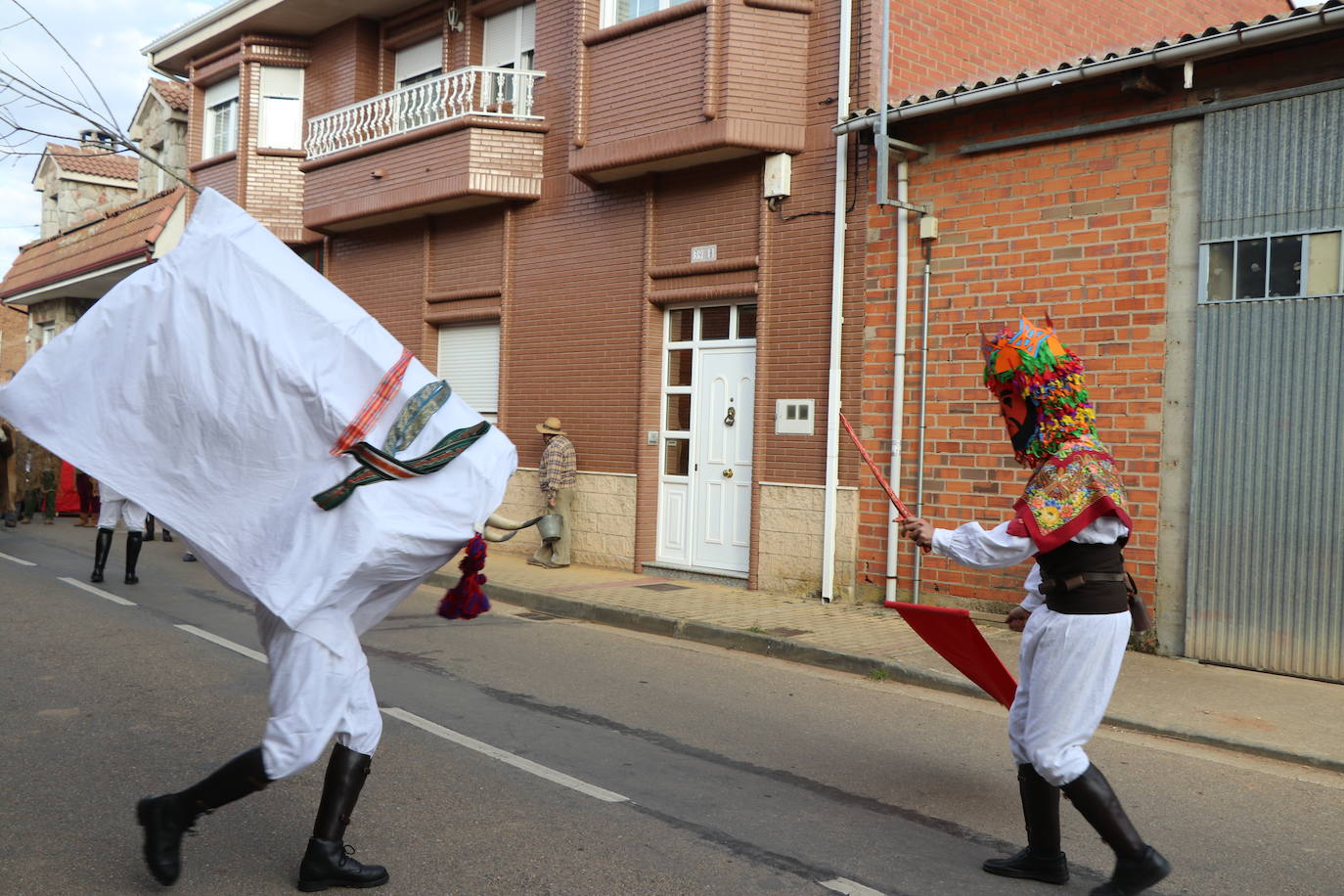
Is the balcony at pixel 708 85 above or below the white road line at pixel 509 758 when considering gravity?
above

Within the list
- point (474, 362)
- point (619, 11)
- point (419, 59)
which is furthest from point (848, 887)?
point (419, 59)

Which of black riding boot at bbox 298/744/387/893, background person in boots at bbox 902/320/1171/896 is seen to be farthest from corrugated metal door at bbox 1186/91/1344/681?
black riding boot at bbox 298/744/387/893

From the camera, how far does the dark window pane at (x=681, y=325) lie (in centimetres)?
1328

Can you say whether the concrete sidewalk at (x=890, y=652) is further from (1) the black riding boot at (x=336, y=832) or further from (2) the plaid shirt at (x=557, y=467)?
(1) the black riding boot at (x=336, y=832)

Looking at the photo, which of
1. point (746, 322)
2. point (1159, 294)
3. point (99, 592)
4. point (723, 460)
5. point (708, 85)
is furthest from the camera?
point (723, 460)

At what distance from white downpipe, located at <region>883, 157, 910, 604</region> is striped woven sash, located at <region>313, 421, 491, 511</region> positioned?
7.29m

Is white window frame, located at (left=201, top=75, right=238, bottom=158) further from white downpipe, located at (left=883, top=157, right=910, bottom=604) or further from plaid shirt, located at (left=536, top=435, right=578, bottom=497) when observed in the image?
white downpipe, located at (left=883, top=157, right=910, bottom=604)

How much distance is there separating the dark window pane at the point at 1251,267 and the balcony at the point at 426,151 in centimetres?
855

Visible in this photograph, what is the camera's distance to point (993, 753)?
634cm

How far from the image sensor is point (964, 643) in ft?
15.7

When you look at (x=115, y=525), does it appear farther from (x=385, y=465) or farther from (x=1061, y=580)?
(x=1061, y=580)

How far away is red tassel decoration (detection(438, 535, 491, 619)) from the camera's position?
4.06 m

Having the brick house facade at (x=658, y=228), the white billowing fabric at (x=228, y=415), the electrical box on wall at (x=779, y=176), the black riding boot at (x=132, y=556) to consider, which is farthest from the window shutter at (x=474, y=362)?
the white billowing fabric at (x=228, y=415)

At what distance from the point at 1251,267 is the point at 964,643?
5.33 meters
